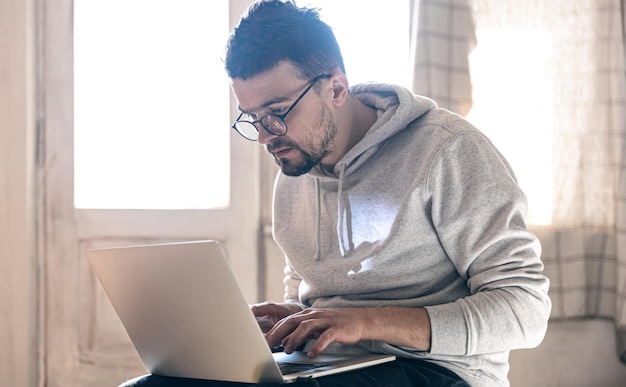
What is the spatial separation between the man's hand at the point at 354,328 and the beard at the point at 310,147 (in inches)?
13.4

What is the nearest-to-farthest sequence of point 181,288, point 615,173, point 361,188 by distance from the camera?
point 181,288
point 361,188
point 615,173

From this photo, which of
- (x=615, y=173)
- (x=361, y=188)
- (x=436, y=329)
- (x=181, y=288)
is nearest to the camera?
(x=181, y=288)

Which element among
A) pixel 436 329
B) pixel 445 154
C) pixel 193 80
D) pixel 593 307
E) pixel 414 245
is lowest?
pixel 593 307

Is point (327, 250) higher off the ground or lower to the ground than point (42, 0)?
lower

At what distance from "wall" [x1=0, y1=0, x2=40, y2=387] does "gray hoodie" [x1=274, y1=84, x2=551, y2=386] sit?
124cm

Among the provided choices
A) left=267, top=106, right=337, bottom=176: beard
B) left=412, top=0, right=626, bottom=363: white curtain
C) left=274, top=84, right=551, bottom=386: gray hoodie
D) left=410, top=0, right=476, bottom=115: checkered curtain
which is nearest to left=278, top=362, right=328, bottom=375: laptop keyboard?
left=274, top=84, right=551, bottom=386: gray hoodie

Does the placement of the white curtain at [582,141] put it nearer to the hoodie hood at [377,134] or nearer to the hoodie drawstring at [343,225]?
the hoodie hood at [377,134]

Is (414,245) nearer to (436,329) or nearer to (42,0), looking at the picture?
(436,329)

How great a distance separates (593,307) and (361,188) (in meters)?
1.39

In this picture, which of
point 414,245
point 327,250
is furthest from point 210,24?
point 414,245

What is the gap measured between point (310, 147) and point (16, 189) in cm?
137

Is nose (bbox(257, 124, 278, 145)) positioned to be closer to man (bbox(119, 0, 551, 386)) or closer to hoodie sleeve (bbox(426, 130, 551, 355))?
man (bbox(119, 0, 551, 386))

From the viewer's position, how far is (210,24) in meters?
2.50

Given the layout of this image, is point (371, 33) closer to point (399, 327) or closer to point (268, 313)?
point (268, 313)
